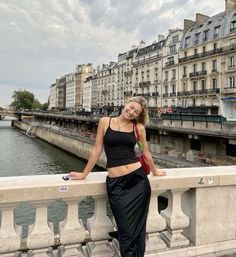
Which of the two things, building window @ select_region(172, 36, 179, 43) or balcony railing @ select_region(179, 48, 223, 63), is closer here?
balcony railing @ select_region(179, 48, 223, 63)

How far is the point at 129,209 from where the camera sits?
255 centimetres

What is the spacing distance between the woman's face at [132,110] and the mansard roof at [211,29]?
40.8m

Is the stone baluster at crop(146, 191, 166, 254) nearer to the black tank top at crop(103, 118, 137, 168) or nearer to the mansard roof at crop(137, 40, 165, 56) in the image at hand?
the black tank top at crop(103, 118, 137, 168)

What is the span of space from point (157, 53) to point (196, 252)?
53.9m

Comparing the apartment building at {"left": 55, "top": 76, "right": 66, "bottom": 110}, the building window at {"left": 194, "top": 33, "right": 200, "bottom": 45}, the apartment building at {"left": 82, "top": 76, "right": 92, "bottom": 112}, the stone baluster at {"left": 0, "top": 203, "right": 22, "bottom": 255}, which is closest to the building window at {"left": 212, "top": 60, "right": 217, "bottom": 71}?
the building window at {"left": 194, "top": 33, "right": 200, "bottom": 45}

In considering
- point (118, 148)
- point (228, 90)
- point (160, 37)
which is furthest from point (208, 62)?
point (118, 148)

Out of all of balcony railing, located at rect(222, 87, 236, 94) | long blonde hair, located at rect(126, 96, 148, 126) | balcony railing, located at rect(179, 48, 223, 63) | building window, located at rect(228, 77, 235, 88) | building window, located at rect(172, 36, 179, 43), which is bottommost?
long blonde hair, located at rect(126, 96, 148, 126)

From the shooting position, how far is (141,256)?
262 cm

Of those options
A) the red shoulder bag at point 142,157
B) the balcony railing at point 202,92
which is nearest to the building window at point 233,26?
the balcony railing at point 202,92

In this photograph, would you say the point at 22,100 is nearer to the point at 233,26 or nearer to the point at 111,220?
the point at 233,26

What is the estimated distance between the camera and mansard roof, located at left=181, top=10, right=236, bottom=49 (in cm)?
3991

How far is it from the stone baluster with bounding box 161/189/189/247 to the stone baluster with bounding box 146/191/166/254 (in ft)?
0.31

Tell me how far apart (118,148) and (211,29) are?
44.5m

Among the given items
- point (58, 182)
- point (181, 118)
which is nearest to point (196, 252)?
point (58, 182)
